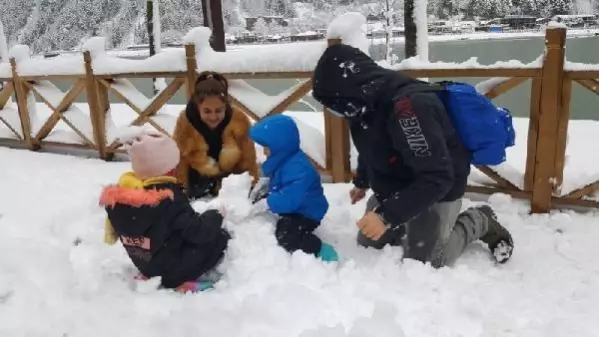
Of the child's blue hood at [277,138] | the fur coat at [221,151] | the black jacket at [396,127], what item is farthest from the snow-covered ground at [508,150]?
the black jacket at [396,127]

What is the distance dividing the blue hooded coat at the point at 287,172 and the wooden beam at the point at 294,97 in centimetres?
152

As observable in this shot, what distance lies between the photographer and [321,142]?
192 inches

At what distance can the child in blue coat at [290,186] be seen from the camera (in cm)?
306

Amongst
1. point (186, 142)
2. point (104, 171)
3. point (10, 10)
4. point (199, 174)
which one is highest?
point (10, 10)

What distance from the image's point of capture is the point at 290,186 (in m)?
3.10

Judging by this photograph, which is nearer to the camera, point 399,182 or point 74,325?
point 74,325

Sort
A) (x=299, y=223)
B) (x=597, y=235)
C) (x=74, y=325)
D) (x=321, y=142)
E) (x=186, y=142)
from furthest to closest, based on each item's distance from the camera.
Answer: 1. (x=321, y=142)
2. (x=186, y=142)
3. (x=597, y=235)
4. (x=299, y=223)
5. (x=74, y=325)

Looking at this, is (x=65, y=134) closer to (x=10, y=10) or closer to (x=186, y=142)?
(x=186, y=142)

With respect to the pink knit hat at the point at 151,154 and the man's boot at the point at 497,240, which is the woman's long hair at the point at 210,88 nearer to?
the pink knit hat at the point at 151,154

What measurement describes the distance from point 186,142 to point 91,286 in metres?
1.51

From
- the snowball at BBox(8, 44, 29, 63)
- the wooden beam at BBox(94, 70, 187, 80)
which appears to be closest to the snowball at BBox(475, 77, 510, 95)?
the wooden beam at BBox(94, 70, 187, 80)

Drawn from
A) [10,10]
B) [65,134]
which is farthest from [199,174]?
[10,10]

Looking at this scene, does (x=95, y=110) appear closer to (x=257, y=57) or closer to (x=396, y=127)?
(x=257, y=57)

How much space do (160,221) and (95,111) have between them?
4.35 metres
